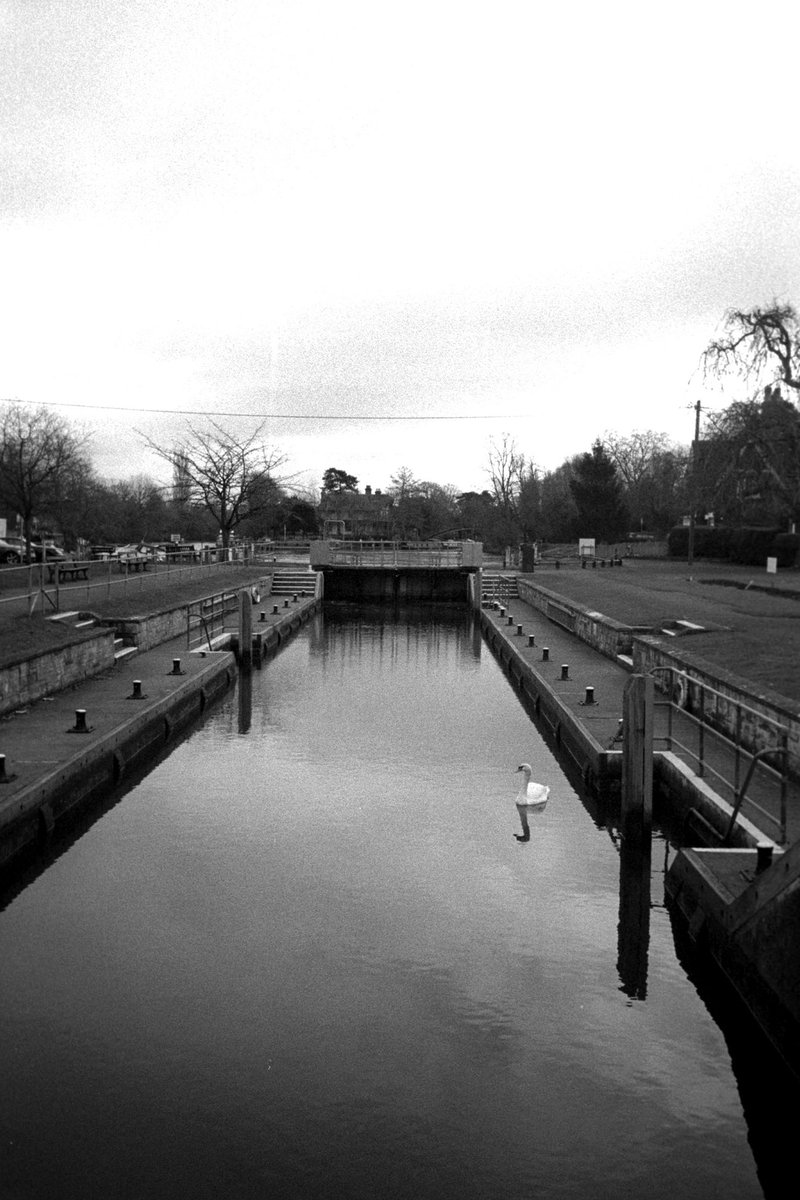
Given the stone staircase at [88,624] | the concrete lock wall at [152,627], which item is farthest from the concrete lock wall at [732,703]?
the concrete lock wall at [152,627]

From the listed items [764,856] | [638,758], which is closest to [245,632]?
[638,758]

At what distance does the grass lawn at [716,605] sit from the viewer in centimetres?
1888

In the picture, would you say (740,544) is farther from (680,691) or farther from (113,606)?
(680,691)

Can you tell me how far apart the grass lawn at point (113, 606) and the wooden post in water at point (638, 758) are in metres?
9.63

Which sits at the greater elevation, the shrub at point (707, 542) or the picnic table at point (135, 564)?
the shrub at point (707, 542)

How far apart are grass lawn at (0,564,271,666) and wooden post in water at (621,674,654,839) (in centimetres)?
963

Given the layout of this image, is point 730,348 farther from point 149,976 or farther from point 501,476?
point 501,476

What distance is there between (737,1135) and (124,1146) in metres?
3.95

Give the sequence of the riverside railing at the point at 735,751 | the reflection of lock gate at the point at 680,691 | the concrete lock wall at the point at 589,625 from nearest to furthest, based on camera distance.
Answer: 1. the riverside railing at the point at 735,751
2. the reflection of lock gate at the point at 680,691
3. the concrete lock wall at the point at 589,625

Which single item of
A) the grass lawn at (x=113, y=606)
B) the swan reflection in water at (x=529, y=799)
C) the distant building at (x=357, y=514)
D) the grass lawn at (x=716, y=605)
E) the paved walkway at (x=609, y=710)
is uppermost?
the distant building at (x=357, y=514)

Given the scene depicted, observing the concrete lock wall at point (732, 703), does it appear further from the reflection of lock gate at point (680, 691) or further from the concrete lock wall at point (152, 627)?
the concrete lock wall at point (152, 627)

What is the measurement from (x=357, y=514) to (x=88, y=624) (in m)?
102

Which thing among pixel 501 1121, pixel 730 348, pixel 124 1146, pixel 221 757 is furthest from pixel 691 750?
pixel 730 348

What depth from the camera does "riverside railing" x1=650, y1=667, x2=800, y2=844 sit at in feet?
35.1
